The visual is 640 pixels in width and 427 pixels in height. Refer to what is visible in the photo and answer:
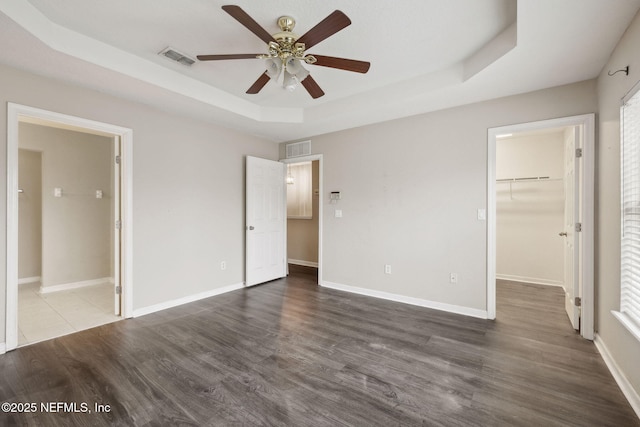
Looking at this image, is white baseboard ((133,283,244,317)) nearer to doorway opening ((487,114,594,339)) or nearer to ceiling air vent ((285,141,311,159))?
ceiling air vent ((285,141,311,159))

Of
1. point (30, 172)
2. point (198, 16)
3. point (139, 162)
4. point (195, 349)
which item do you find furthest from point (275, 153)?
point (30, 172)

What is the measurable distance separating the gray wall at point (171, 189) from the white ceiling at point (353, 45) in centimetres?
22

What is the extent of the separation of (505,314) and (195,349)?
3.50 metres

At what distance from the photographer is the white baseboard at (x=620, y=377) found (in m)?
1.80

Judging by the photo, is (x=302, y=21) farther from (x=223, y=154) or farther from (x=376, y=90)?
(x=223, y=154)

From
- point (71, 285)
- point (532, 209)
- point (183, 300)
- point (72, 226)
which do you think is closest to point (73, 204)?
point (72, 226)

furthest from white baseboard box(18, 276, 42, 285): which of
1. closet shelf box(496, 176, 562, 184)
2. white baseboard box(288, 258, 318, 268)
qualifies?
closet shelf box(496, 176, 562, 184)

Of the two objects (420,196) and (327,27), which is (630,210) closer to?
(420,196)

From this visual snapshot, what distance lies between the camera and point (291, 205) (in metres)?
6.93

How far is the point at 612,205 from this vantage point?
7.62 feet

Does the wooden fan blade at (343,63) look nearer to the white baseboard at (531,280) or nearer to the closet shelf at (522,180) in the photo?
the closet shelf at (522,180)

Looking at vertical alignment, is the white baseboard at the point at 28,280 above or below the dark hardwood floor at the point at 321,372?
above

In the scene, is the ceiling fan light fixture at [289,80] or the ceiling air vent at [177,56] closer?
the ceiling fan light fixture at [289,80]

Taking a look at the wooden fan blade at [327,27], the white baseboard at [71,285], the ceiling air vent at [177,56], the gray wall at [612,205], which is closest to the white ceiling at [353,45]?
the ceiling air vent at [177,56]
